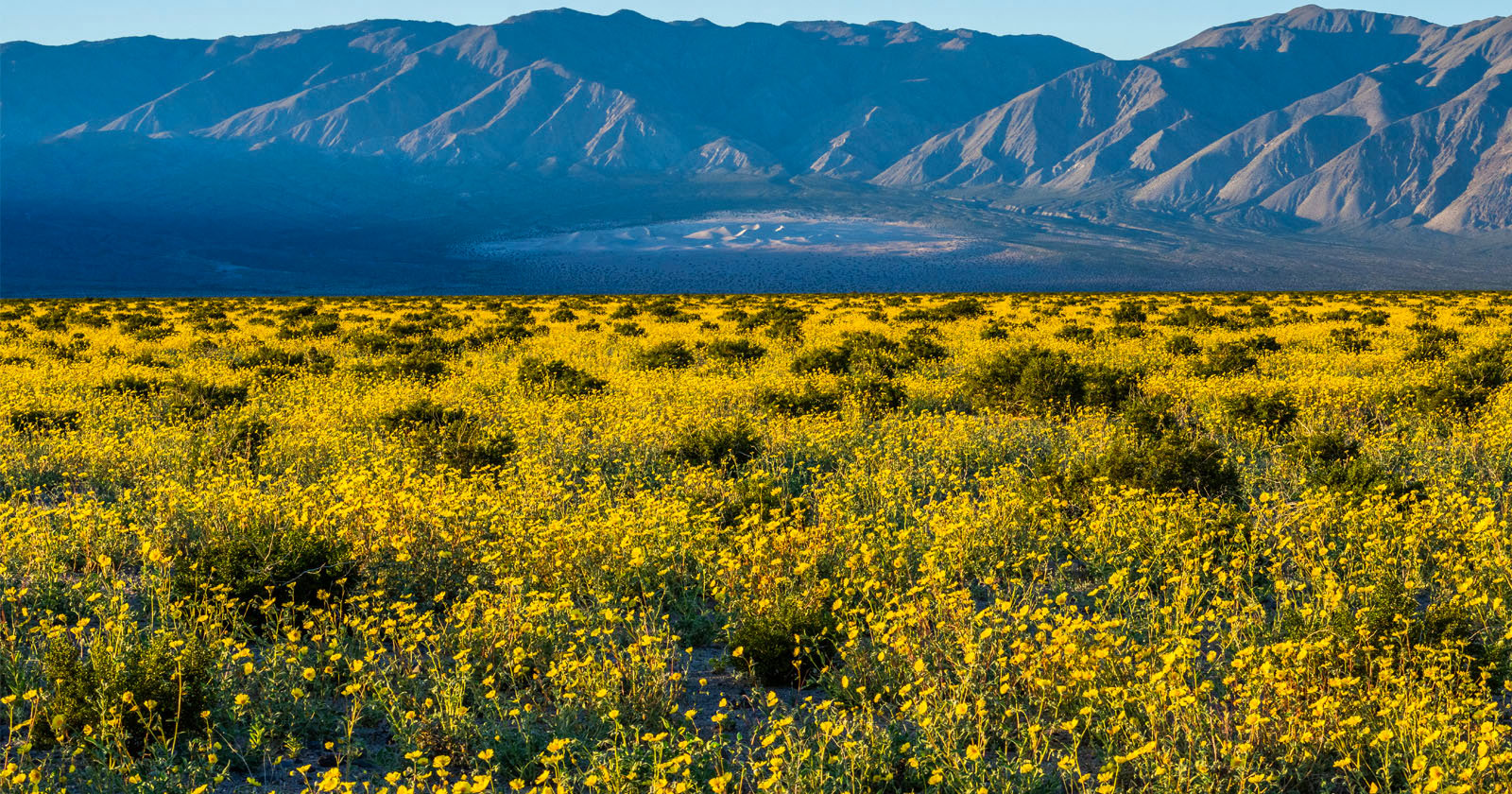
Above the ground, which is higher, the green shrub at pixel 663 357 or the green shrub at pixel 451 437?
the green shrub at pixel 663 357

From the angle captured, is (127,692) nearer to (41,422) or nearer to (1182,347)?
(41,422)

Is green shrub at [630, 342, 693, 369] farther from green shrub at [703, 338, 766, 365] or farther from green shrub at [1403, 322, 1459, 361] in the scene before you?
green shrub at [1403, 322, 1459, 361]

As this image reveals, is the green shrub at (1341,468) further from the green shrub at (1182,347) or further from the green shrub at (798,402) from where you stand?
the green shrub at (1182,347)

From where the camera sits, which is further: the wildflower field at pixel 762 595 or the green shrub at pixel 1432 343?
the green shrub at pixel 1432 343

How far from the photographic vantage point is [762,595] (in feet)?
21.1

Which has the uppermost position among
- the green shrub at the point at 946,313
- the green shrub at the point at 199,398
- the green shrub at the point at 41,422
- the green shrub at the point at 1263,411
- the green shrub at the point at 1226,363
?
the green shrub at the point at 946,313

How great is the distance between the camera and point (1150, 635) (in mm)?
5465

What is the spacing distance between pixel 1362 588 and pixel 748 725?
3604 millimetres

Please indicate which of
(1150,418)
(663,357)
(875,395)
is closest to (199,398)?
(663,357)

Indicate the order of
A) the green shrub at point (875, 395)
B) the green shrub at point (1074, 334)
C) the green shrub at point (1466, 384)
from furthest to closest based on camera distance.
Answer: the green shrub at point (1074, 334) → the green shrub at point (875, 395) → the green shrub at point (1466, 384)

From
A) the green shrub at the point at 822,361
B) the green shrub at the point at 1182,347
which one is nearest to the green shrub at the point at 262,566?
the green shrub at the point at 822,361

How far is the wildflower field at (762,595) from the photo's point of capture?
455cm

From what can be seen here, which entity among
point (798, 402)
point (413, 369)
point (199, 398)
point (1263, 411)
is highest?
point (1263, 411)

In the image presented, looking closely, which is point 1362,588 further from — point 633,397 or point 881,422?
point 633,397
